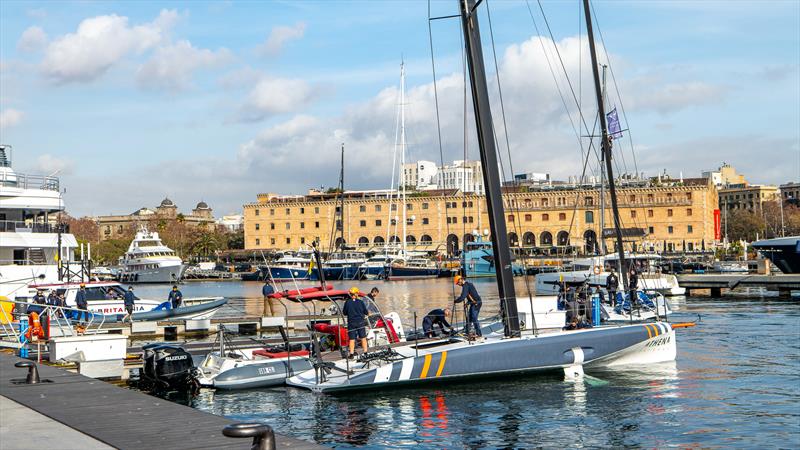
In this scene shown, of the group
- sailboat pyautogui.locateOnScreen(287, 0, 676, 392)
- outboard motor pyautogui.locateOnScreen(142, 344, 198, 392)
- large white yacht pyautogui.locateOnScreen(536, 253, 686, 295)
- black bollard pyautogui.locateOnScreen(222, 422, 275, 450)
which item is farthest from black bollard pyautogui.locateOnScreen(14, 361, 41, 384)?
large white yacht pyautogui.locateOnScreen(536, 253, 686, 295)

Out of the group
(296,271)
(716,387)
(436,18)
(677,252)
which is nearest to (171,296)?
(436,18)

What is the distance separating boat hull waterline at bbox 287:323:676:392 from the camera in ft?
68.4

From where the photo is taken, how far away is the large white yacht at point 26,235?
40.5 meters

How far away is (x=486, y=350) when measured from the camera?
21.5 metres

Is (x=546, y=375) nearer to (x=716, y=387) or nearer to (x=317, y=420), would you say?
(x=716, y=387)

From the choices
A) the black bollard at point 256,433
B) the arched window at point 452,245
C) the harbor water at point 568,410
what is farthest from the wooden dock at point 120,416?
the arched window at point 452,245

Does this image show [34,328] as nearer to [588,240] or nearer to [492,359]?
[492,359]

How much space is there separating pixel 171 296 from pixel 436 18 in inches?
848

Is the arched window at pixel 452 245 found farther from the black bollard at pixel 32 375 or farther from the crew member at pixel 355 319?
the black bollard at pixel 32 375

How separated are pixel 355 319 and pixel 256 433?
12468mm

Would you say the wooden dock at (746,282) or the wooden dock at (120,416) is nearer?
the wooden dock at (120,416)

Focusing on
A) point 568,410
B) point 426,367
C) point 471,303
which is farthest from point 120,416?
point 471,303

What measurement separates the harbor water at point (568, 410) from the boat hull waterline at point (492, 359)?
1.36ft

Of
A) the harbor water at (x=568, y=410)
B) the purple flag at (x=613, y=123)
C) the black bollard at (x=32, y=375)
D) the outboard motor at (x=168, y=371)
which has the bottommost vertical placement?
the harbor water at (x=568, y=410)
